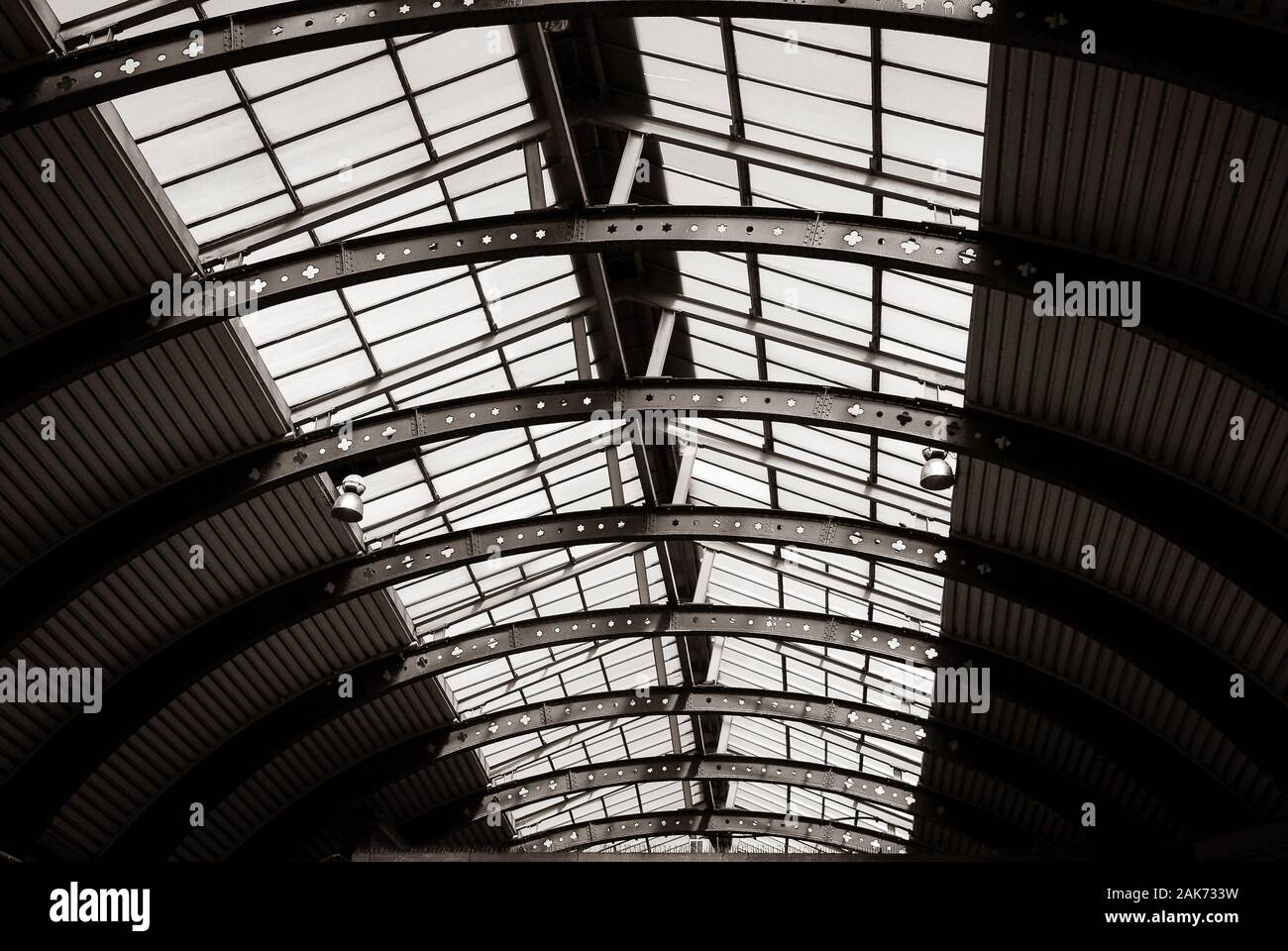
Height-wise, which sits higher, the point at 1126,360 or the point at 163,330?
the point at 163,330

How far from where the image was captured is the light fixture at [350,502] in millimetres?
23219

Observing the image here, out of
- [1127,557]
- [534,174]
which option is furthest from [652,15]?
[1127,557]

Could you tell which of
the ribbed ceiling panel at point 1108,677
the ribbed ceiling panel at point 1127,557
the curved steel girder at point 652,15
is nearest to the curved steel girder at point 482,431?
the ribbed ceiling panel at point 1127,557

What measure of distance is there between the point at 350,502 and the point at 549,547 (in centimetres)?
715

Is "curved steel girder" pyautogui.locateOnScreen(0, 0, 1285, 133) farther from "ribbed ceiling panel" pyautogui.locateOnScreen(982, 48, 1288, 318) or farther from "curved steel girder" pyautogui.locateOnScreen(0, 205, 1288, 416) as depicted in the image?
"curved steel girder" pyautogui.locateOnScreen(0, 205, 1288, 416)

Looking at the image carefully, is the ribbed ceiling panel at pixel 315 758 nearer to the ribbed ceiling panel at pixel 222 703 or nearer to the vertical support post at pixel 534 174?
the ribbed ceiling panel at pixel 222 703

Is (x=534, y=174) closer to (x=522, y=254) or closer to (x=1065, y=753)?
(x=522, y=254)

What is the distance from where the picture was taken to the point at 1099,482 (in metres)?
23.0

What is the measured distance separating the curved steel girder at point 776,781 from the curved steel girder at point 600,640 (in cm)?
1148
